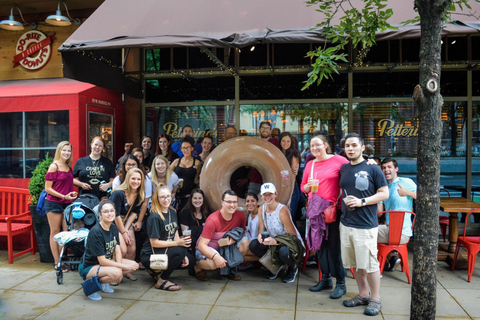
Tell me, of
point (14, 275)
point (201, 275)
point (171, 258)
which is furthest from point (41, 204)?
point (201, 275)

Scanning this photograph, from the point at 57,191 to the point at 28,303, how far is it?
1.60 meters

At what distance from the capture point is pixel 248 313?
3801 millimetres

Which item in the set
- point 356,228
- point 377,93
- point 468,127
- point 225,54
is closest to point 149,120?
point 225,54

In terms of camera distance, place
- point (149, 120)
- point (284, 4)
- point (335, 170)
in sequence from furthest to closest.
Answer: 1. point (149, 120)
2. point (284, 4)
3. point (335, 170)

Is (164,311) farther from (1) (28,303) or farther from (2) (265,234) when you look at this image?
(1) (28,303)

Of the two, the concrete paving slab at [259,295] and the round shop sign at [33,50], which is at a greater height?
the round shop sign at [33,50]

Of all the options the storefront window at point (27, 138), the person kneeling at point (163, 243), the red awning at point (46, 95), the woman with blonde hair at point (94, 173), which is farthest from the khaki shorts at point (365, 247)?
the storefront window at point (27, 138)

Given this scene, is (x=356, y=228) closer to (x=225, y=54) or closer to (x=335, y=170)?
(x=335, y=170)

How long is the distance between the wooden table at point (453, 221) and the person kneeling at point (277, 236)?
2.10 metres

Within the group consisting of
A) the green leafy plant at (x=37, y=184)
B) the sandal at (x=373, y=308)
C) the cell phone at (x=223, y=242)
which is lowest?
the sandal at (x=373, y=308)

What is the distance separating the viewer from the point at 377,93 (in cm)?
745

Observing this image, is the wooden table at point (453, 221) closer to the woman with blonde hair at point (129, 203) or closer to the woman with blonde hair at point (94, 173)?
the woman with blonde hair at point (129, 203)

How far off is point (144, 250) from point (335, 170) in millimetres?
2372

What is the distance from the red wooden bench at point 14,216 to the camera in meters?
5.53
